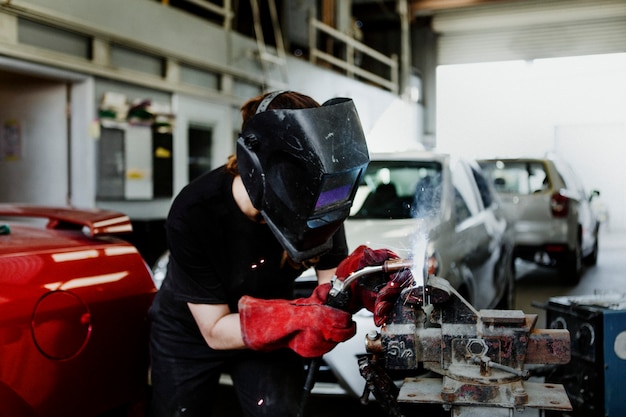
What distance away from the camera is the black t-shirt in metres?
2.02

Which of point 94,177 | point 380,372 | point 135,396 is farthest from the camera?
point 94,177

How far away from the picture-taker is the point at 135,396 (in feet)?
7.56

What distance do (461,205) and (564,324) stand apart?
1.36 metres

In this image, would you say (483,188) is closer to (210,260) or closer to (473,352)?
(210,260)

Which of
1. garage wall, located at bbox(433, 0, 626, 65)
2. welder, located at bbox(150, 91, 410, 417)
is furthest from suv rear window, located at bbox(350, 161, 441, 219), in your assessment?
welder, located at bbox(150, 91, 410, 417)

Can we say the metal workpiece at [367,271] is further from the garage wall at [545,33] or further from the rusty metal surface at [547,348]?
the garage wall at [545,33]

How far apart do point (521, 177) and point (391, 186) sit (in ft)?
13.6

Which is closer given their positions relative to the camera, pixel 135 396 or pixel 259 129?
pixel 259 129

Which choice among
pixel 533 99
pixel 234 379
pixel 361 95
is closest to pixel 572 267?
pixel 533 99

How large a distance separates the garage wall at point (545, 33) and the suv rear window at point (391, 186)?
→ 86cm

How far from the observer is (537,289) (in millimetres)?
7973

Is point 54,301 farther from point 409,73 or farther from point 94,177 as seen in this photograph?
point 409,73

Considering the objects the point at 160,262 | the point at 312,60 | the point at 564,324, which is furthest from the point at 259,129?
the point at 312,60

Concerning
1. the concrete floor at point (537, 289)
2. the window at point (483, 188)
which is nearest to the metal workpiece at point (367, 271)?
the concrete floor at point (537, 289)
